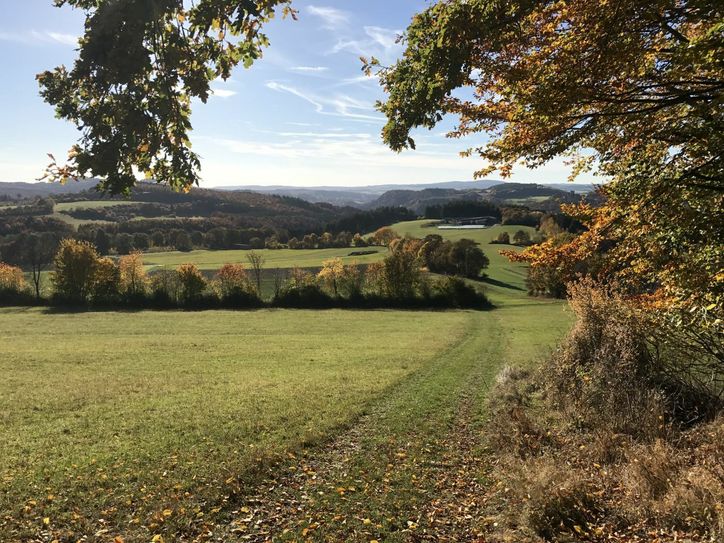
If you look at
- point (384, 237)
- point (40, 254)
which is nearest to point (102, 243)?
point (40, 254)

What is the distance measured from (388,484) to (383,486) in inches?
5.8

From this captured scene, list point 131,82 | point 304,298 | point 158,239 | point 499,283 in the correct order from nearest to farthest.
Answer: point 131,82
point 304,298
point 499,283
point 158,239

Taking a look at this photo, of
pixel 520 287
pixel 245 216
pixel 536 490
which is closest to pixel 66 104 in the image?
pixel 536 490

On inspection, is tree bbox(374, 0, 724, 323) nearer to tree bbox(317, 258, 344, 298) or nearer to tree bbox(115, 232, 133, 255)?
tree bbox(317, 258, 344, 298)

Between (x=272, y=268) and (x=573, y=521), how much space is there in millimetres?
89902

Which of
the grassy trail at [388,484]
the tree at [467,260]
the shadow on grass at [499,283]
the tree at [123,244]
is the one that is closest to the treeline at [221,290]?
the shadow on grass at [499,283]

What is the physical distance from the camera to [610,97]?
23.9 feet

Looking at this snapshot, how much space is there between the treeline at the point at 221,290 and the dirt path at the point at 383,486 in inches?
1984

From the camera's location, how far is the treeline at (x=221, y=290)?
65000mm

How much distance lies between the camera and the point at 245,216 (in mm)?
190250

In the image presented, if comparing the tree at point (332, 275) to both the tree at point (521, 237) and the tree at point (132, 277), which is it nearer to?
the tree at point (132, 277)

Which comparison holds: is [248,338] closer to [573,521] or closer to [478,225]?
[573,521]

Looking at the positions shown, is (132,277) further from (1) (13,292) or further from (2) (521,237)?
(2) (521,237)

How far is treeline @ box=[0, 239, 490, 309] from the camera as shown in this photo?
213 ft
